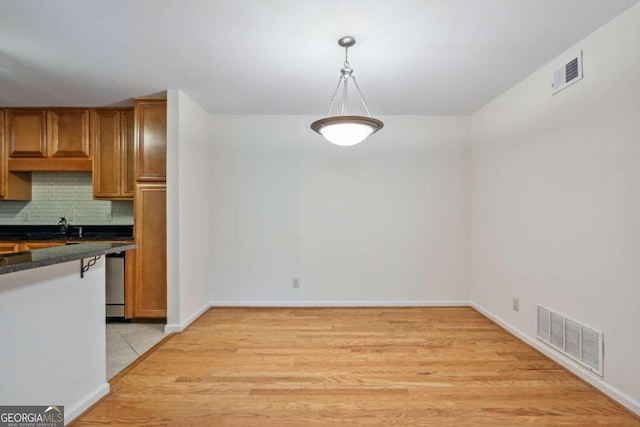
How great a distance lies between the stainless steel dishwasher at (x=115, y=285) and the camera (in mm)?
3404

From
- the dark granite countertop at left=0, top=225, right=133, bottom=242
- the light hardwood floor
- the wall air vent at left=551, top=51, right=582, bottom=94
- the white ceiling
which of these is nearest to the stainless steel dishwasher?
the dark granite countertop at left=0, top=225, right=133, bottom=242

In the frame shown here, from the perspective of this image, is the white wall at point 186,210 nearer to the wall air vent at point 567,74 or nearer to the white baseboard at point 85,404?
the white baseboard at point 85,404

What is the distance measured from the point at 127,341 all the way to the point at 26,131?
2786 mm

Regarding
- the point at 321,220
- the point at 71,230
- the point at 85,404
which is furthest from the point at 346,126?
the point at 71,230

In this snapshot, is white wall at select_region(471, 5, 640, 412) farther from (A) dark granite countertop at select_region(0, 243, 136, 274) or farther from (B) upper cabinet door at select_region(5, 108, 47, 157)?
(B) upper cabinet door at select_region(5, 108, 47, 157)

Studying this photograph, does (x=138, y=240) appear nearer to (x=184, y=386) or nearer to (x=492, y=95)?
(x=184, y=386)

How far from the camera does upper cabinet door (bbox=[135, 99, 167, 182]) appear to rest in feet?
11.0

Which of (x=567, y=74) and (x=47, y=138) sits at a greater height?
(x=567, y=74)

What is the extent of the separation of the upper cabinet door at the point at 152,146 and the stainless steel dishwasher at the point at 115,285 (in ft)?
3.02

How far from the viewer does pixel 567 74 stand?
7.92 feet

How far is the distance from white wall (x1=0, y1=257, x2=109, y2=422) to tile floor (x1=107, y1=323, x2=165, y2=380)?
0.51 metres

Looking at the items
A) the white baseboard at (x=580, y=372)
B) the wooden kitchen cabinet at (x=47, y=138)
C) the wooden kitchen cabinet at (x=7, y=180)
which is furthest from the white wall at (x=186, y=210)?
the white baseboard at (x=580, y=372)

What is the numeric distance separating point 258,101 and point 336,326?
8.59ft

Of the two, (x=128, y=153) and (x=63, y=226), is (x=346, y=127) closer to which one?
(x=128, y=153)
